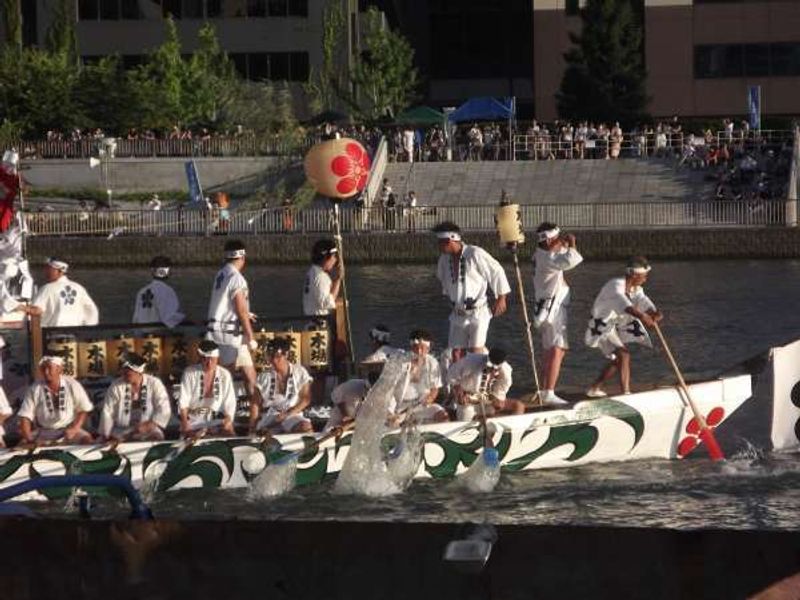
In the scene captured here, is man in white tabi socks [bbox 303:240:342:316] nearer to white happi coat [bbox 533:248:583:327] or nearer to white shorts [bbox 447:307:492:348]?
white shorts [bbox 447:307:492:348]

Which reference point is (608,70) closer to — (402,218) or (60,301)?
(402,218)

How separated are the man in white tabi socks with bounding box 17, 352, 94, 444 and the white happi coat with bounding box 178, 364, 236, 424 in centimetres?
92

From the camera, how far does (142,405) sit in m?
16.5

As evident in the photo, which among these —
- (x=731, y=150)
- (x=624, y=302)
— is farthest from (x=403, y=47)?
(x=624, y=302)

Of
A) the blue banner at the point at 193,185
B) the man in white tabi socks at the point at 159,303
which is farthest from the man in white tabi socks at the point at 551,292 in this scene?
the blue banner at the point at 193,185

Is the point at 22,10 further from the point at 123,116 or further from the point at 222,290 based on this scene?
the point at 222,290

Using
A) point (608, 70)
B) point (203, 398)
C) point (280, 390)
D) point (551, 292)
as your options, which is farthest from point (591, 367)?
point (608, 70)

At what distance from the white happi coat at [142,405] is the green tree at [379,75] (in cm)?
4474

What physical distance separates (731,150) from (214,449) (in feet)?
118

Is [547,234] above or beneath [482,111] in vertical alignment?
beneath

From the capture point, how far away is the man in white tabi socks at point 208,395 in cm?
1656

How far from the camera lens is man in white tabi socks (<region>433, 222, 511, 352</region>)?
17969mm

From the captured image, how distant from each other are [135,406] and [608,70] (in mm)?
42539

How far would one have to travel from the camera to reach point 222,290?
58.5 ft
